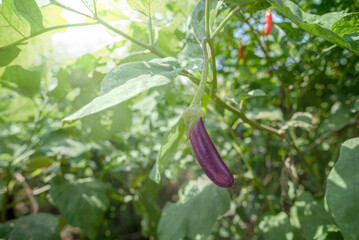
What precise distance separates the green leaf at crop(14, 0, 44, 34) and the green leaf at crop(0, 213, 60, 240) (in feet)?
2.40

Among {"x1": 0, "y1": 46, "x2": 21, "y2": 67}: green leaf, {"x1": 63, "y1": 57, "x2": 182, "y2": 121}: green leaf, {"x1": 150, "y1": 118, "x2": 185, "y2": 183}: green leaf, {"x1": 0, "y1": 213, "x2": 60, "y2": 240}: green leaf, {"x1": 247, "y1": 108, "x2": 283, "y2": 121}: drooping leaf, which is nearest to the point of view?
{"x1": 63, "y1": 57, "x2": 182, "y2": 121}: green leaf

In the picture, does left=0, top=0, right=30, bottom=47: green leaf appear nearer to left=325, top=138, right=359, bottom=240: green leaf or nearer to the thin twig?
left=325, top=138, right=359, bottom=240: green leaf

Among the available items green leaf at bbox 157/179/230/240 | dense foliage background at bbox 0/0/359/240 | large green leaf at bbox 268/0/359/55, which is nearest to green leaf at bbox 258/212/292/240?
dense foliage background at bbox 0/0/359/240

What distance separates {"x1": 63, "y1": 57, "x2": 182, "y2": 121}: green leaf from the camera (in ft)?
0.99

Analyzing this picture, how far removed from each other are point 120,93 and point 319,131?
Answer: 1.04m

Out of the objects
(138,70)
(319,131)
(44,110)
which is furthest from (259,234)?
(44,110)

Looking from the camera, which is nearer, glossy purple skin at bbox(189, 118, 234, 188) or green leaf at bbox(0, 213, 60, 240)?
glossy purple skin at bbox(189, 118, 234, 188)

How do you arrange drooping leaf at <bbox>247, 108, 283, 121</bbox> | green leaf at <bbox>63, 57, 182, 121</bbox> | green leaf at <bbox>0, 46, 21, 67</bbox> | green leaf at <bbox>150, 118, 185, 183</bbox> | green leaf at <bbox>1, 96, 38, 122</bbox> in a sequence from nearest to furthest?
green leaf at <bbox>63, 57, 182, 121</bbox>
green leaf at <bbox>150, 118, 185, 183</bbox>
green leaf at <bbox>0, 46, 21, 67</bbox>
drooping leaf at <bbox>247, 108, 283, 121</bbox>
green leaf at <bbox>1, 96, 38, 122</bbox>

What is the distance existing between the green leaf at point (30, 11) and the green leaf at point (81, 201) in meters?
0.70

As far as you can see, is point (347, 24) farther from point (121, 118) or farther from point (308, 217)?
point (121, 118)

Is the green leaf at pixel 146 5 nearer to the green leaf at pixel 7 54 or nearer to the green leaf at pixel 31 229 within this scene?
the green leaf at pixel 7 54

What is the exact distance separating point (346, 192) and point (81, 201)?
891 mm

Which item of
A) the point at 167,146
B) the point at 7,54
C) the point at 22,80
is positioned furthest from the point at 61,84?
the point at 167,146

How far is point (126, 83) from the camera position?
1.10ft
